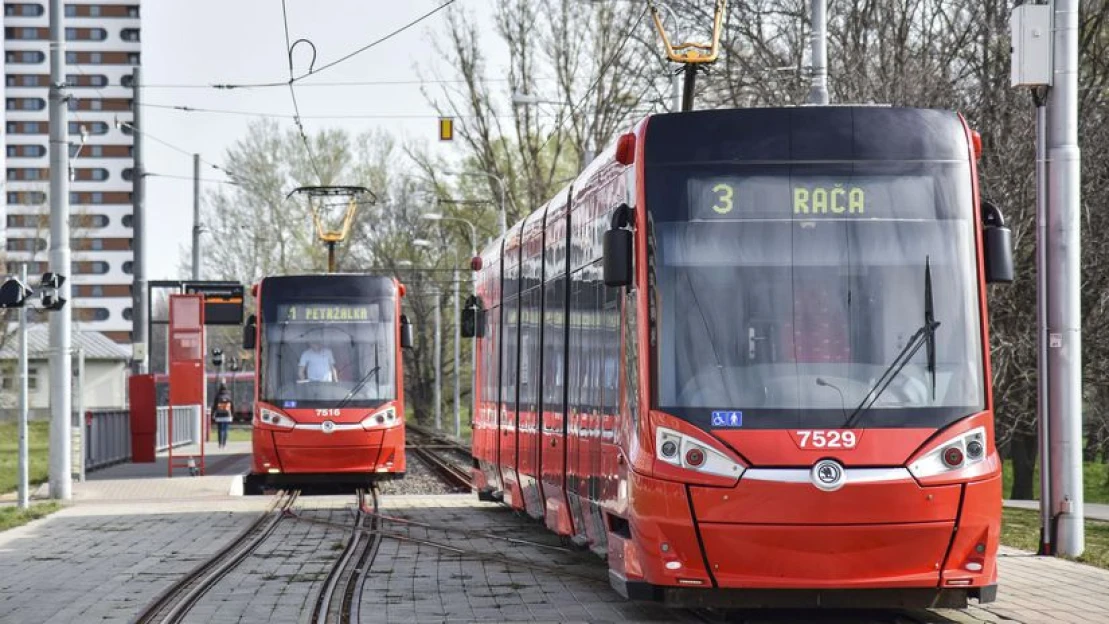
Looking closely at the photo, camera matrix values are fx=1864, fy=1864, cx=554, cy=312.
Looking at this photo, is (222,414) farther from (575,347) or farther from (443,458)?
(575,347)

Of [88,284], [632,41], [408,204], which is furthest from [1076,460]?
[88,284]

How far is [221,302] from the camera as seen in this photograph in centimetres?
3394

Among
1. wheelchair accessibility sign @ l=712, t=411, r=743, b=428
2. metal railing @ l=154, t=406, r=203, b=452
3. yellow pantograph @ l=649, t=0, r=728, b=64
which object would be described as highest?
yellow pantograph @ l=649, t=0, r=728, b=64

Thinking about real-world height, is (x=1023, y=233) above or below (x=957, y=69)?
below

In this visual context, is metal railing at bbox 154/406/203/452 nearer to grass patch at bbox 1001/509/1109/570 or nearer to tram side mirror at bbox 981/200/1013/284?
grass patch at bbox 1001/509/1109/570

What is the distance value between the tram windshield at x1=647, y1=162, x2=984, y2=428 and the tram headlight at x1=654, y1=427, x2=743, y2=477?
0.15 metres

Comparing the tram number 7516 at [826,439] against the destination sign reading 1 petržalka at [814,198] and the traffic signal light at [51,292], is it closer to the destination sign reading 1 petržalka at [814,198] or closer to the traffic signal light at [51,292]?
the destination sign reading 1 petržalka at [814,198]

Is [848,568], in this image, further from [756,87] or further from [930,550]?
[756,87]

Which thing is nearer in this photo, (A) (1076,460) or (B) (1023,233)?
(A) (1076,460)

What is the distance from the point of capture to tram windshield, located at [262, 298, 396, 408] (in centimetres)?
2512

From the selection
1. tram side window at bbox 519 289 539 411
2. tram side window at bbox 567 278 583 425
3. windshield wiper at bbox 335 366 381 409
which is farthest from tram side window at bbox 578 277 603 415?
windshield wiper at bbox 335 366 381 409

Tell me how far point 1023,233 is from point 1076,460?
1117cm

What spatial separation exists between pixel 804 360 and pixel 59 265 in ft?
54.3

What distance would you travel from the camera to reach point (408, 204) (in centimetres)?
6731
